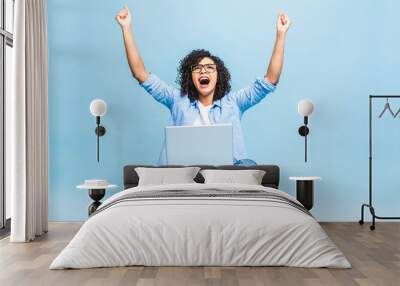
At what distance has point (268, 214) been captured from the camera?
15.1 feet

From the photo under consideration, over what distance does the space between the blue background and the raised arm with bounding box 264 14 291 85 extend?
80mm

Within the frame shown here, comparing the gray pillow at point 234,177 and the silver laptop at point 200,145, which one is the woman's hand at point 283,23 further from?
the gray pillow at point 234,177

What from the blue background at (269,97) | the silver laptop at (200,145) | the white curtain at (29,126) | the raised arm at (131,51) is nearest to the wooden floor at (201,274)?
the white curtain at (29,126)

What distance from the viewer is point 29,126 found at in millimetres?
5922

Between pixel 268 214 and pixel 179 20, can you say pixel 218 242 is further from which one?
pixel 179 20

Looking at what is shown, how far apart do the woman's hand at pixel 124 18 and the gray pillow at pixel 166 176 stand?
192 centimetres

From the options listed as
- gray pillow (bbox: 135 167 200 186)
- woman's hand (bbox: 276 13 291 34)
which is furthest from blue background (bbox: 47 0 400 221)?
gray pillow (bbox: 135 167 200 186)

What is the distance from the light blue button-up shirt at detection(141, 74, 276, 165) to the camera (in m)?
7.18

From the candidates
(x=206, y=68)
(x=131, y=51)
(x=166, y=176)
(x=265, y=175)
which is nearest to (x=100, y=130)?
(x=131, y=51)

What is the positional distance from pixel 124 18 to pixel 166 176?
7.16 feet

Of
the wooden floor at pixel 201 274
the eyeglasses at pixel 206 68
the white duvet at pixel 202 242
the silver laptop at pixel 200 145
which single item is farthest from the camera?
the eyeglasses at pixel 206 68

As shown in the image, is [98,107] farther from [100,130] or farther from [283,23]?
[283,23]

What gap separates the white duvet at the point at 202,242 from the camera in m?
4.42

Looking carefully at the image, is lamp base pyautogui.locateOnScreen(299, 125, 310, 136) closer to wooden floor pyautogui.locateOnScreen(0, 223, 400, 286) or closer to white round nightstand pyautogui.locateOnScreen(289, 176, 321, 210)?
white round nightstand pyautogui.locateOnScreen(289, 176, 321, 210)
